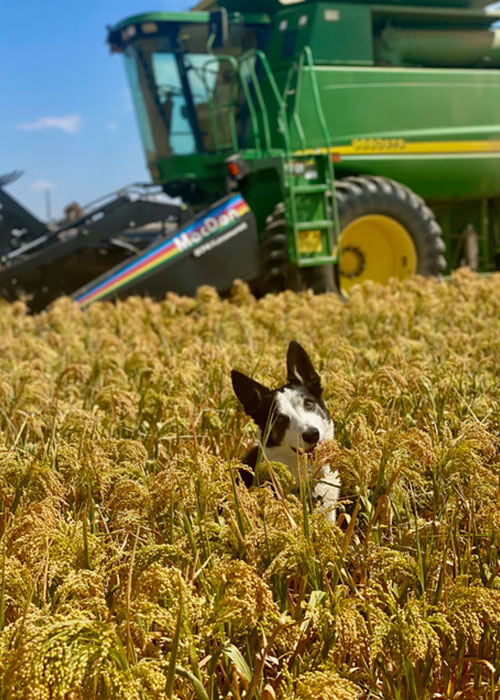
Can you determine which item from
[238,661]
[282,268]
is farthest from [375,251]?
[238,661]

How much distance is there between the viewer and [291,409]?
2.58 metres

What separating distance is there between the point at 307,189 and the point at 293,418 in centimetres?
635

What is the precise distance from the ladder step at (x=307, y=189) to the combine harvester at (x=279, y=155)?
21 millimetres

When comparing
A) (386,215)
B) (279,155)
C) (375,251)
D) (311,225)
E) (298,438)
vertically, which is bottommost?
(375,251)

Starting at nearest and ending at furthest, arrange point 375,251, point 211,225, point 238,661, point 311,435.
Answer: point 238,661 < point 311,435 < point 211,225 < point 375,251

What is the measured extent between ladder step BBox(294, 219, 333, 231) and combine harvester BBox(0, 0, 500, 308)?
0.02m

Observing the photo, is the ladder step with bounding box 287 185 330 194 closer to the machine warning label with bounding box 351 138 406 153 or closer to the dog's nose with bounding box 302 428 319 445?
the machine warning label with bounding box 351 138 406 153

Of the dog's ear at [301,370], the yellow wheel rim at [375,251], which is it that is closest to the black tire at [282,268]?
the yellow wheel rim at [375,251]

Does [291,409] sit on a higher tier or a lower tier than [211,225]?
higher

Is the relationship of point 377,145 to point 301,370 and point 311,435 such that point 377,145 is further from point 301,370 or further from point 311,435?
point 311,435

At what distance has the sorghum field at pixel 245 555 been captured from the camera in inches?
59.2

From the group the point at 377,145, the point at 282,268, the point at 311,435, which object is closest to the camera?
the point at 311,435

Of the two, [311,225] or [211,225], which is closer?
[211,225]

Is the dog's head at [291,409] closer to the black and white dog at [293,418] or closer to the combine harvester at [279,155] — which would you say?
the black and white dog at [293,418]
